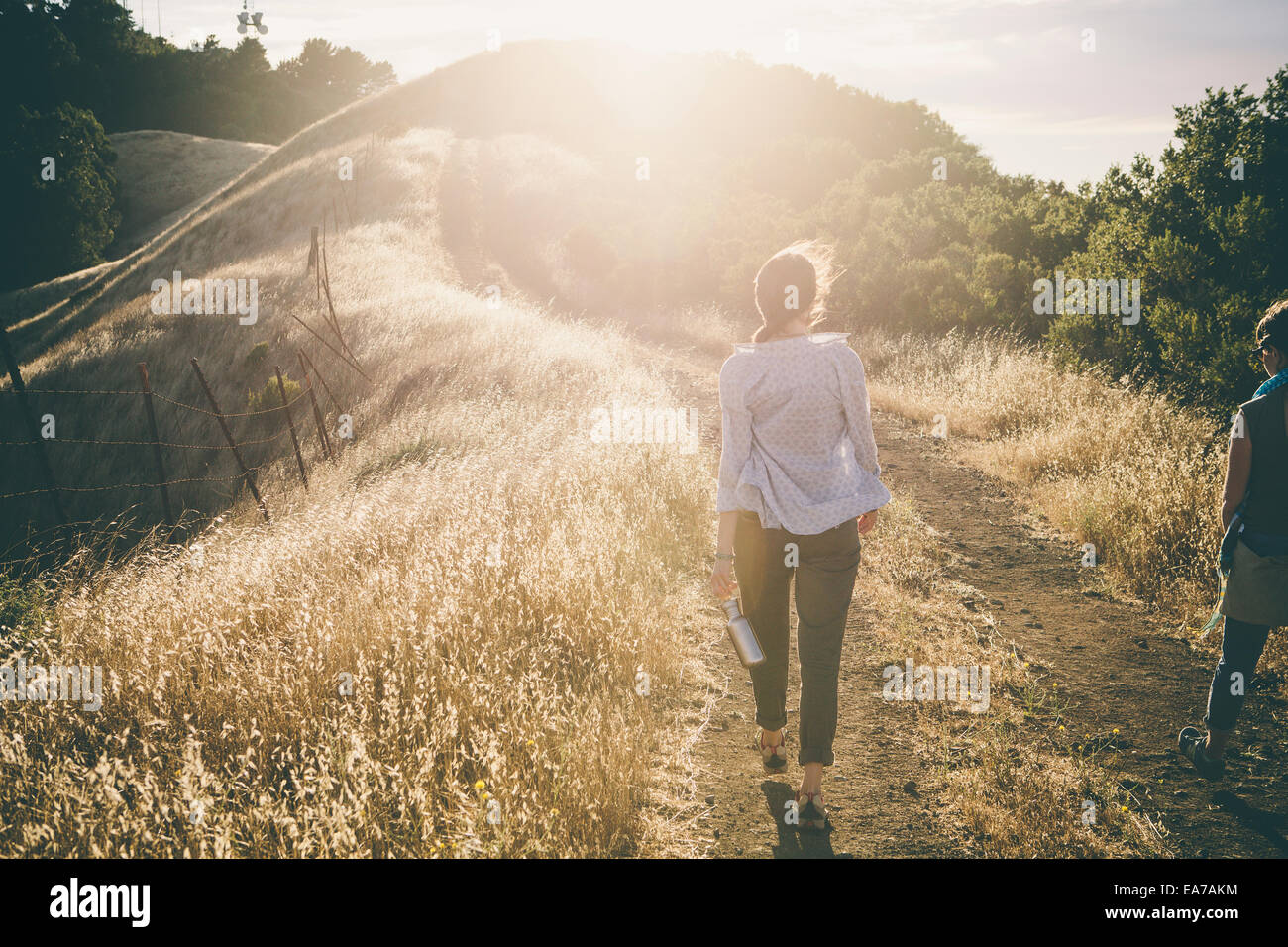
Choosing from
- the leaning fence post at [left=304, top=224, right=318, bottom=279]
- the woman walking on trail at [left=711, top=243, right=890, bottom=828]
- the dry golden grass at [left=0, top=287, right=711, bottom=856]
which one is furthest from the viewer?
the leaning fence post at [left=304, top=224, right=318, bottom=279]

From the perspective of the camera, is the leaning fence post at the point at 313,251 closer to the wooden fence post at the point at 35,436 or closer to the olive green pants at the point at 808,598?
the wooden fence post at the point at 35,436

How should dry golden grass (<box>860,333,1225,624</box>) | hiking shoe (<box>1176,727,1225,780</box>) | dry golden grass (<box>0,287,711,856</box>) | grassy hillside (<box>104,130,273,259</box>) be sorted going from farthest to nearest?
grassy hillside (<box>104,130,273,259</box>)
dry golden grass (<box>860,333,1225,624</box>)
hiking shoe (<box>1176,727,1225,780</box>)
dry golden grass (<box>0,287,711,856</box>)

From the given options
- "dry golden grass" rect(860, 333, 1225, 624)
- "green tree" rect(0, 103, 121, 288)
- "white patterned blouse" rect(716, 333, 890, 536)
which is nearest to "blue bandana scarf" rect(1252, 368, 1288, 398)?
"white patterned blouse" rect(716, 333, 890, 536)

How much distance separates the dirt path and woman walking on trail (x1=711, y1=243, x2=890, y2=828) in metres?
0.28

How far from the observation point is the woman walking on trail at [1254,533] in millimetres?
3373

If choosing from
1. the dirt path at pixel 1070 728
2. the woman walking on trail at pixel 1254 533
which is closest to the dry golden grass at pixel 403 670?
the dirt path at pixel 1070 728

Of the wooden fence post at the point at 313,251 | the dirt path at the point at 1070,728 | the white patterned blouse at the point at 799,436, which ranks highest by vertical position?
the wooden fence post at the point at 313,251

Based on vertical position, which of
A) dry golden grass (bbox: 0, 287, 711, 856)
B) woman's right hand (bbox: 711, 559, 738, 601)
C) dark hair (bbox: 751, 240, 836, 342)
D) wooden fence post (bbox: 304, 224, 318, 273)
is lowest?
dry golden grass (bbox: 0, 287, 711, 856)

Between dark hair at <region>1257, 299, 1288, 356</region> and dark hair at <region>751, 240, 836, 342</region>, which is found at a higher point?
dark hair at <region>751, 240, 836, 342</region>

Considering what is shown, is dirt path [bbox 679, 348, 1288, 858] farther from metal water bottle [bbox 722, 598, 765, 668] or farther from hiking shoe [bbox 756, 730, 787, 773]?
metal water bottle [bbox 722, 598, 765, 668]

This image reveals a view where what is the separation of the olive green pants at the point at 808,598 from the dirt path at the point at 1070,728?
0.41 metres

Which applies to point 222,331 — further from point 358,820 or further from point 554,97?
point 554,97

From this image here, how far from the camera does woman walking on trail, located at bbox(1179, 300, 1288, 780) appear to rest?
3.37 m
